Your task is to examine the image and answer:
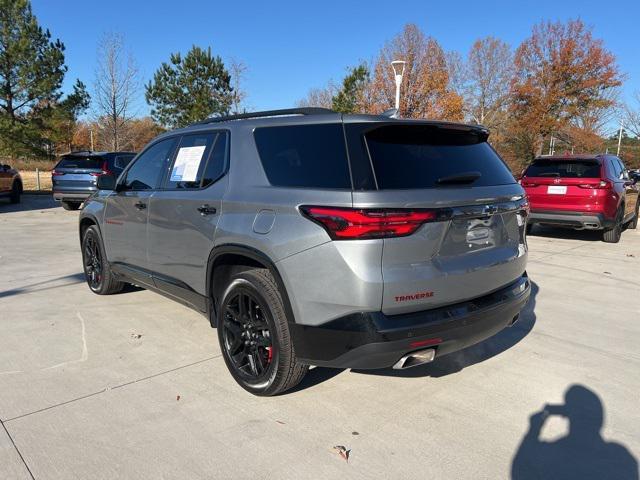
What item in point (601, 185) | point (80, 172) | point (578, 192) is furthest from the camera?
point (80, 172)

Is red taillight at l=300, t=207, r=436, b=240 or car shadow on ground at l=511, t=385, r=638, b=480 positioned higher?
red taillight at l=300, t=207, r=436, b=240

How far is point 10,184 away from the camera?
15703mm

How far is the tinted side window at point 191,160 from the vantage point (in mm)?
3785

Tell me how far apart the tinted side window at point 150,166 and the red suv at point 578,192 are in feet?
24.1

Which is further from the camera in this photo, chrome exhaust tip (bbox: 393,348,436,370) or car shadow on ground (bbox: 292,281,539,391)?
car shadow on ground (bbox: 292,281,539,391)

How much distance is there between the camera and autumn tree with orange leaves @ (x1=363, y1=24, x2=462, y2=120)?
84.0 feet

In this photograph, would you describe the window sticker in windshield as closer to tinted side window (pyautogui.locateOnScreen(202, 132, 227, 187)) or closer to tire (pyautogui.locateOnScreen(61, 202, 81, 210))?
tinted side window (pyautogui.locateOnScreen(202, 132, 227, 187))

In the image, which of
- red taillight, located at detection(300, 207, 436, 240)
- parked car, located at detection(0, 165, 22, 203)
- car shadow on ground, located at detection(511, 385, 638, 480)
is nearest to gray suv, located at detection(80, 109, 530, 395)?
red taillight, located at detection(300, 207, 436, 240)

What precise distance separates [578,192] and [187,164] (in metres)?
7.59

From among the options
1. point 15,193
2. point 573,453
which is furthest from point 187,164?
point 15,193

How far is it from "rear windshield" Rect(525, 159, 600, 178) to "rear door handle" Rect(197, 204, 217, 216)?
7.69 metres

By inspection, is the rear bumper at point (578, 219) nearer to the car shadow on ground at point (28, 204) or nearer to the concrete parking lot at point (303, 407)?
the concrete parking lot at point (303, 407)

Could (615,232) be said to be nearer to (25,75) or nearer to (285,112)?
(285,112)

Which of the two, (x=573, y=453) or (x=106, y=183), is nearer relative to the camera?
(x=573, y=453)
